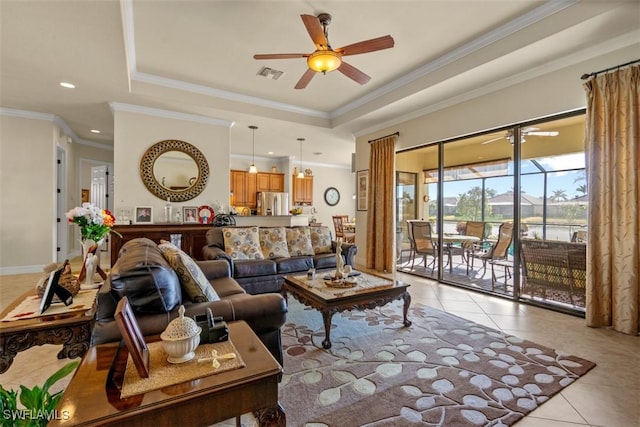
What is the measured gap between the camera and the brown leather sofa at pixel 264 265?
151 inches

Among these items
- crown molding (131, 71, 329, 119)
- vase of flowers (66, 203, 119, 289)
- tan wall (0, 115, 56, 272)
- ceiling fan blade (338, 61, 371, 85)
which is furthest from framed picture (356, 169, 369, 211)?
tan wall (0, 115, 56, 272)

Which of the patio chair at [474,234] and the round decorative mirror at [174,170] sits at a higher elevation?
the round decorative mirror at [174,170]

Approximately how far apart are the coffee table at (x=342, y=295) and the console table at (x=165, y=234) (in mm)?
2497

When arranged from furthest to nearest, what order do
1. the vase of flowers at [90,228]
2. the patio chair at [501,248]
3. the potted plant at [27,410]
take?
the patio chair at [501,248] < the vase of flowers at [90,228] < the potted plant at [27,410]

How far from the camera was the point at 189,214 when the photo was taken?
5258mm

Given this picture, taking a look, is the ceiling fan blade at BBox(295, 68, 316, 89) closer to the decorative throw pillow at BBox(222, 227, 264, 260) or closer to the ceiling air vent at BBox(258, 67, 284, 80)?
the ceiling air vent at BBox(258, 67, 284, 80)

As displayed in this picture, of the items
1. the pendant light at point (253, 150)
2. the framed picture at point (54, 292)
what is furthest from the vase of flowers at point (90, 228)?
the pendant light at point (253, 150)

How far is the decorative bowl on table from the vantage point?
116 centimetres

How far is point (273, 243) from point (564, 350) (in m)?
3.47

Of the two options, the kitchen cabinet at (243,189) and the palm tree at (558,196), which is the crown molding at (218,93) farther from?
the palm tree at (558,196)

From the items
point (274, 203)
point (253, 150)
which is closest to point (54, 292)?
point (274, 203)

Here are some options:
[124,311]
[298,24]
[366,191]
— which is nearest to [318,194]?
[366,191]

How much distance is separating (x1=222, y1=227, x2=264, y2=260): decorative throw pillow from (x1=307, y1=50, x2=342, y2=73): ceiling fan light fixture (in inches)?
95.5

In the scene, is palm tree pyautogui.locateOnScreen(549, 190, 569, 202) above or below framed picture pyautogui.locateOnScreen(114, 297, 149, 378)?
above
